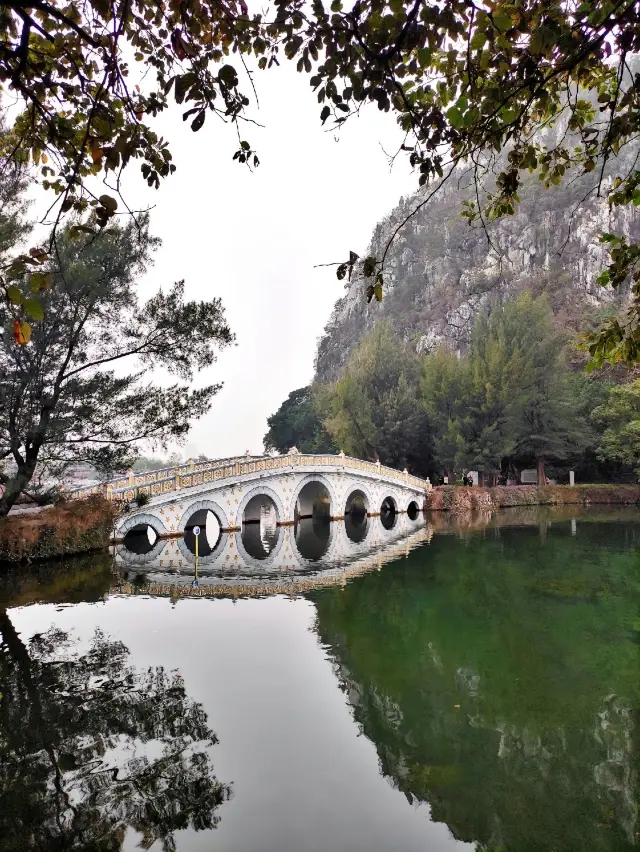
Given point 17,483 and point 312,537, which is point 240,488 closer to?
point 312,537

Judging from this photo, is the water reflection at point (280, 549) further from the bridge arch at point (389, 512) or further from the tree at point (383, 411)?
the tree at point (383, 411)

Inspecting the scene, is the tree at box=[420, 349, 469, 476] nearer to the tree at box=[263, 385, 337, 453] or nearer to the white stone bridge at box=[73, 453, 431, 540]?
the white stone bridge at box=[73, 453, 431, 540]

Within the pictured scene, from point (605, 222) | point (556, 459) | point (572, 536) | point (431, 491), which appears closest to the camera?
point (572, 536)

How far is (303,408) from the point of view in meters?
60.6

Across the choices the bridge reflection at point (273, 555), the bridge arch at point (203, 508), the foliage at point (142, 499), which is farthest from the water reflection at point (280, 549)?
the foliage at point (142, 499)

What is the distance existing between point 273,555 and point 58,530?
7.23 metres

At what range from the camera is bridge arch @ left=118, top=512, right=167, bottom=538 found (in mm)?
20828

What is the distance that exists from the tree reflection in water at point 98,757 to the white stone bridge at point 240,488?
12211 mm

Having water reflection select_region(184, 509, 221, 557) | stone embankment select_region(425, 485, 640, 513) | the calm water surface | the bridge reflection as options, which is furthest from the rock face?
the calm water surface

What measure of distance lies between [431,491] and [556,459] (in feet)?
37.2

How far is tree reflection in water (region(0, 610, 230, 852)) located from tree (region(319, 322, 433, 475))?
1263 inches

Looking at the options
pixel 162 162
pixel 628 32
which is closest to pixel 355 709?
pixel 162 162

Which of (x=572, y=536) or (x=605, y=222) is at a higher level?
(x=605, y=222)

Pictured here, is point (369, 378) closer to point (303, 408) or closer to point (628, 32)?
point (303, 408)
